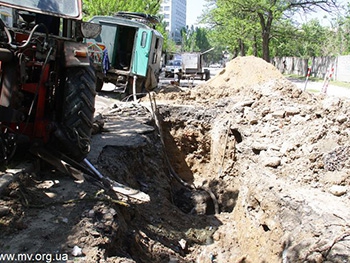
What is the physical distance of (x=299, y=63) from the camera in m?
37.9

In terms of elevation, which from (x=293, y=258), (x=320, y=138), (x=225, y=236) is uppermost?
(x=320, y=138)

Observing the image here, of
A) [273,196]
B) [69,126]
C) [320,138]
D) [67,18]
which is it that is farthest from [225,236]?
[67,18]

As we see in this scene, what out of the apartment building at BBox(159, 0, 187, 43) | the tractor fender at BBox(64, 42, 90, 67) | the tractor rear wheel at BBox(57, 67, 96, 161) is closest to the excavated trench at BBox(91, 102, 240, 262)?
the tractor rear wheel at BBox(57, 67, 96, 161)

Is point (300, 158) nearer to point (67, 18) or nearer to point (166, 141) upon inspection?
point (67, 18)

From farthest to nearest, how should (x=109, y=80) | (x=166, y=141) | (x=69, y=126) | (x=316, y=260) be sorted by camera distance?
(x=109, y=80)
(x=166, y=141)
(x=69, y=126)
(x=316, y=260)

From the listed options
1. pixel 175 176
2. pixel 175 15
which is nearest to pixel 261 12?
pixel 175 176

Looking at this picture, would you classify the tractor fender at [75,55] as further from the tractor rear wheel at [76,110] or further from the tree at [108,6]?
the tree at [108,6]

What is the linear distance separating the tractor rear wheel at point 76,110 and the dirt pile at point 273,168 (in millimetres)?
2462

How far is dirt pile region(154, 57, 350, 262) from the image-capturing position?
14.9ft

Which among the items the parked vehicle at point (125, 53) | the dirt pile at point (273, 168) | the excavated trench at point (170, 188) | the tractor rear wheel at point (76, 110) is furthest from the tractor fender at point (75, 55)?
the parked vehicle at point (125, 53)

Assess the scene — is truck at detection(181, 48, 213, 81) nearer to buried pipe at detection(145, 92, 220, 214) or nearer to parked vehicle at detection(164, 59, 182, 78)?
parked vehicle at detection(164, 59, 182, 78)

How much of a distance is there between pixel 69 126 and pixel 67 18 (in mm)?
1286

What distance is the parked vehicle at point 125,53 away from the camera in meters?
13.2

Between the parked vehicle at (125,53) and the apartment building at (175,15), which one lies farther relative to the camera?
the apartment building at (175,15)
